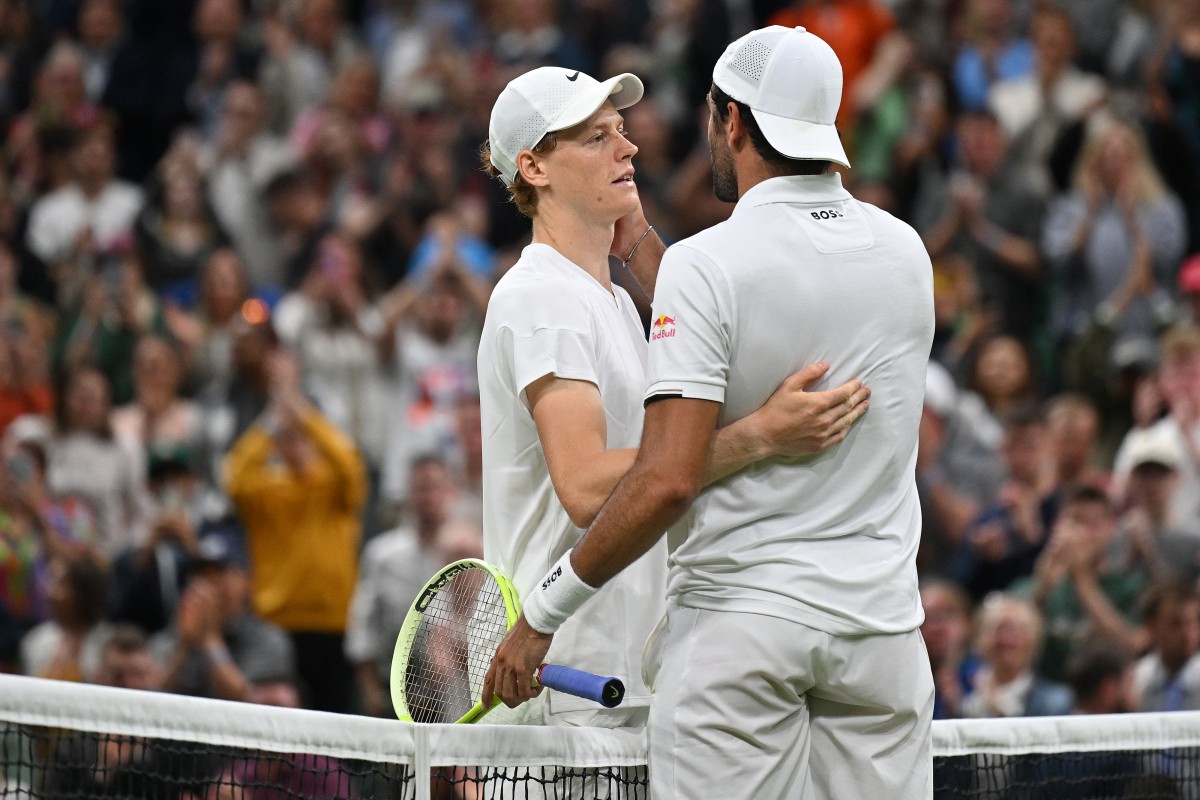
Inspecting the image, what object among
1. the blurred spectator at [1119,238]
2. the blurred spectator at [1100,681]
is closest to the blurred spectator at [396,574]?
the blurred spectator at [1100,681]

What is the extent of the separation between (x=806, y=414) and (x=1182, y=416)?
5.94 m

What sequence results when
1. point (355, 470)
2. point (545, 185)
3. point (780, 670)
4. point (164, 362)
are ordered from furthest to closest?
1. point (164, 362)
2. point (355, 470)
3. point (545, 185)
4. point (780, 670)

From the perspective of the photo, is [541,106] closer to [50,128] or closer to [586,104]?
[586,104]

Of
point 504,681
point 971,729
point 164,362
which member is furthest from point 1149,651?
point 164,362

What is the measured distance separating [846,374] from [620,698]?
2.84ft

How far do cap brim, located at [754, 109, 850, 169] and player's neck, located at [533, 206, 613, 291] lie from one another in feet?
2.37

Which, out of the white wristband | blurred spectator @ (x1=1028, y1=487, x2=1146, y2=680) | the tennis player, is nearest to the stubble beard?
the tennis player

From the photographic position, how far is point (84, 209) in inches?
A: 525


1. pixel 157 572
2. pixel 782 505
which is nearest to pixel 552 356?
pixel 782 505

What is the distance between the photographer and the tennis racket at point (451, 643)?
161 inches

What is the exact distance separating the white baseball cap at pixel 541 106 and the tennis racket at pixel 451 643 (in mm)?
1065

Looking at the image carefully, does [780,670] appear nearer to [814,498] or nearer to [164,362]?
[814,498]

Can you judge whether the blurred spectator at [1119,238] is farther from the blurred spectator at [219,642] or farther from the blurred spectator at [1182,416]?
the blurred spectator at [219,642]

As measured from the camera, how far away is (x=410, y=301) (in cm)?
1130
